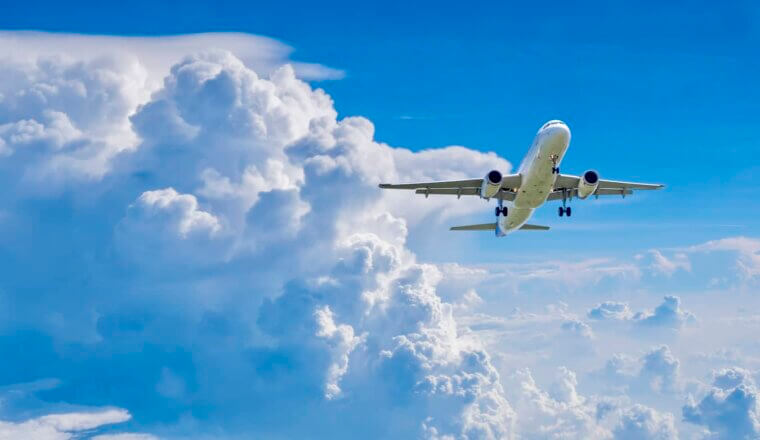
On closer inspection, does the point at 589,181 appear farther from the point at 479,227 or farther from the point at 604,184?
the point at 479,227

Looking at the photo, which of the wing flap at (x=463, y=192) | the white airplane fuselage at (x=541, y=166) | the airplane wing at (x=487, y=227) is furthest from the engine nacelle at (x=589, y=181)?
the airplane wing at (x=487, y=227)

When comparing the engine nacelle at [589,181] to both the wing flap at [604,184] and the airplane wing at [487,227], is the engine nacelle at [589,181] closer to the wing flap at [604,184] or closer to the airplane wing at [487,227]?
the wing flap at [604,184]

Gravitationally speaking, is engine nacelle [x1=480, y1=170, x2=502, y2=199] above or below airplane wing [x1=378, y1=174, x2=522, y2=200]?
below

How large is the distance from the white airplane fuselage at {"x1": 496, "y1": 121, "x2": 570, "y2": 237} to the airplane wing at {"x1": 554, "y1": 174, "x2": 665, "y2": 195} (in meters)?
4.58

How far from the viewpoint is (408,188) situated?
352 feet

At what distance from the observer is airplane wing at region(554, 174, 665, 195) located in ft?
351

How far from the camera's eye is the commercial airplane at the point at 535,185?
89125mm

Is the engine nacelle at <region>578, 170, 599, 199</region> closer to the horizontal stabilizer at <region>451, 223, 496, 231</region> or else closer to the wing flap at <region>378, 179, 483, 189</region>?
the wing flap at <region>378, 179, 483, 189</region>

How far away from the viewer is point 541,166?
299 feet

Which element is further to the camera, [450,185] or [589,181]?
[450,185]

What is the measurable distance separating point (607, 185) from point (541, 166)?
80.8 ft

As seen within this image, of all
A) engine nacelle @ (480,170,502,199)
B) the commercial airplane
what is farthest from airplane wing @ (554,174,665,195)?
engine nacelle @ (480,170,502,199)

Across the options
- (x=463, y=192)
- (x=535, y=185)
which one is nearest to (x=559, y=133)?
(x=535, y=185)

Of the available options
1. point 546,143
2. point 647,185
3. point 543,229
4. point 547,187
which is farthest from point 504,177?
point 543,229
